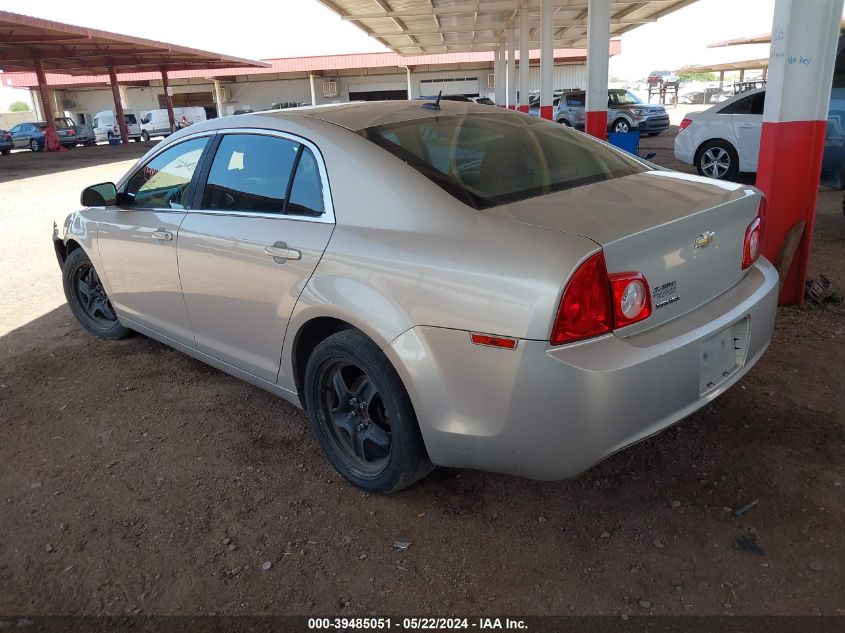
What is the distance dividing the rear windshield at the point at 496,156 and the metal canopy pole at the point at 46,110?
31.2 metres

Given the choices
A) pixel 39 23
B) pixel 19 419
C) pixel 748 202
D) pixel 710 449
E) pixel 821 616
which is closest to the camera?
pixel 821 616

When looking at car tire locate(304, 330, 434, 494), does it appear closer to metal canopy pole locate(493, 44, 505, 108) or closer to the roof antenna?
the roof antenna

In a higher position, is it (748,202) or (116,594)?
(748,202)

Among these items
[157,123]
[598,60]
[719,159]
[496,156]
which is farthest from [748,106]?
[157,123]

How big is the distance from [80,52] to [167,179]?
3144cm

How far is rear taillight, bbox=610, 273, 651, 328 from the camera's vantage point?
2.14m

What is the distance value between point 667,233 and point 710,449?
1.22 meters

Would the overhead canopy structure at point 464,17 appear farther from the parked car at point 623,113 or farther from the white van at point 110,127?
the white van at point 110,127

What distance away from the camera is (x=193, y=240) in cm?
330

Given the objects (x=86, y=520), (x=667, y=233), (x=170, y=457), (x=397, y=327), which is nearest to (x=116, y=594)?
(x=86, y=520)

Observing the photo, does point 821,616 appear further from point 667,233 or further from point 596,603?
point 667,233

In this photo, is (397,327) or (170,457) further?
(170,457)

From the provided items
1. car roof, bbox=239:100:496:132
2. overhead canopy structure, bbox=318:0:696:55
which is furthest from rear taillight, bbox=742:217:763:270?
overhead canopy structure, bbox=318:0:696:55

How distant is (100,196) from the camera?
3951 millimetres
